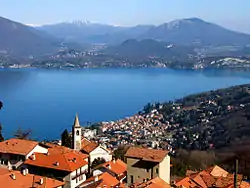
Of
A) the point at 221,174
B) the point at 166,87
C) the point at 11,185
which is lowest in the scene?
the point at 166,87

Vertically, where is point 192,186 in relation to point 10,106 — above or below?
above

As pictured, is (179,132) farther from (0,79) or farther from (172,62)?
(172,62)

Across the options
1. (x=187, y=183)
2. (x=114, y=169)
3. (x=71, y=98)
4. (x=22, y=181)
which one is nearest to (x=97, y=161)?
(x=114, y=169)

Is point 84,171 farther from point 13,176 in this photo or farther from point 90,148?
point 90,148

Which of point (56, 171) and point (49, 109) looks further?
point (49, 109)

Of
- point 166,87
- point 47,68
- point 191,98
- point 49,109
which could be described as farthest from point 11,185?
point 47,68

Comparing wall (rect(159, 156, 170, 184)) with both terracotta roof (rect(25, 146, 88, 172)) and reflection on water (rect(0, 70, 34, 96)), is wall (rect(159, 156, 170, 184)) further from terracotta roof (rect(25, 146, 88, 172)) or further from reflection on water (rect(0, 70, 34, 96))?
reflection on water (rect(0, 70, 34, 96))

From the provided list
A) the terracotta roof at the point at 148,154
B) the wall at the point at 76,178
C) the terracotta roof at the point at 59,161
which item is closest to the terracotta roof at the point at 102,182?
the terracotta roof at the point at 148,154

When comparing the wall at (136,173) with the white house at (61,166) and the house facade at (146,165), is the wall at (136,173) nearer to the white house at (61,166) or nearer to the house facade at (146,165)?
the house facade at (146,165)

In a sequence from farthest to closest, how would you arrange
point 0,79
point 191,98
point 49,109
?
1. point 0,79
2. point 191,98
3. point 49,109
